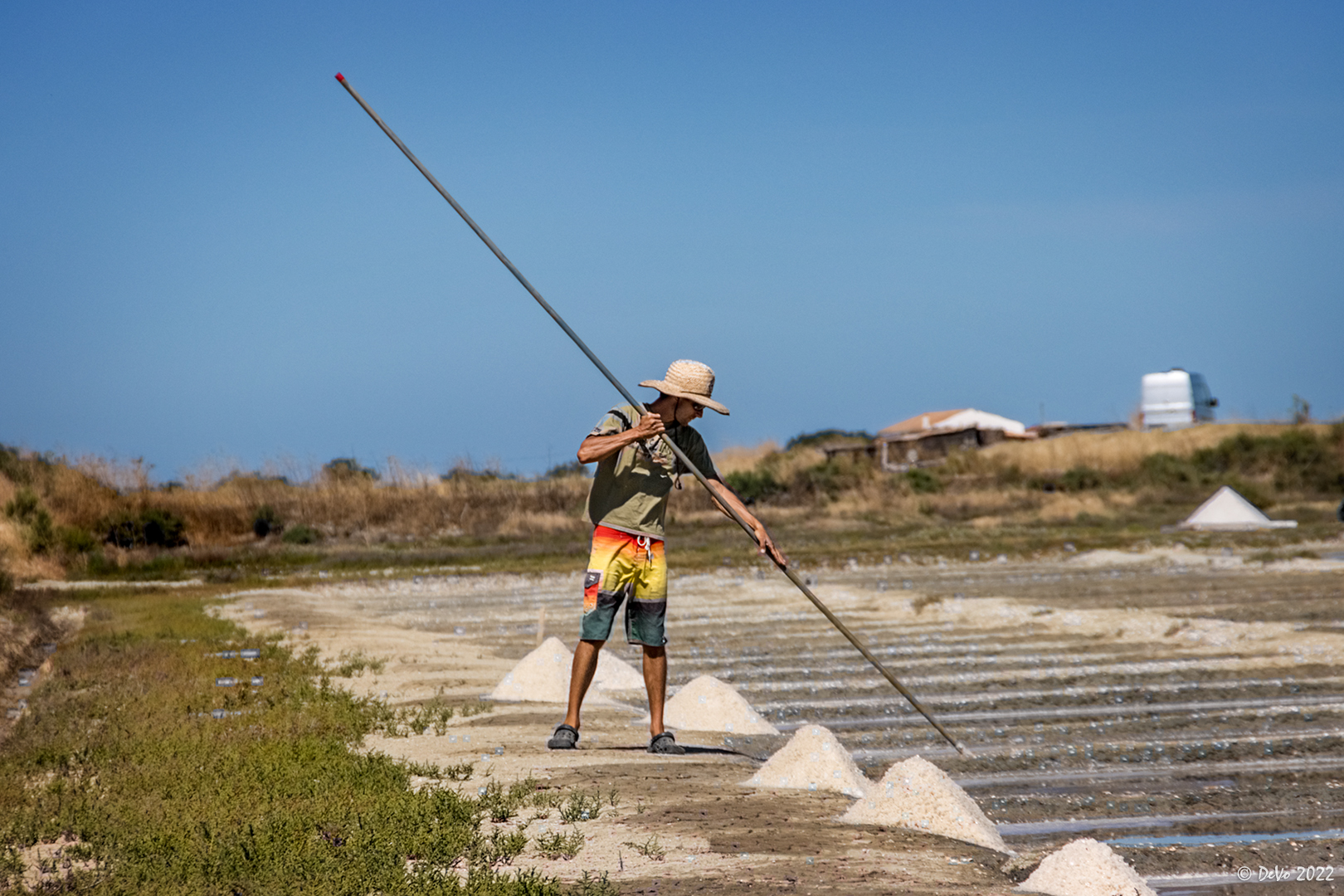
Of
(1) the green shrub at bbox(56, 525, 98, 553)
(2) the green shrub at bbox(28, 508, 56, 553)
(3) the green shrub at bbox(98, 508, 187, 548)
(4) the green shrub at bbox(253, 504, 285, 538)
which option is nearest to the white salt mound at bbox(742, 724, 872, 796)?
(2) the green shrub at bbox(28, 508, 56, 553)

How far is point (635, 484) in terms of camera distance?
7426 millimetres

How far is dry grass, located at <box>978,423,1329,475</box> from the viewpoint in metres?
49.2

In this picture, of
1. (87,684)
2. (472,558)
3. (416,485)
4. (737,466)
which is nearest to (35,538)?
(472,558)

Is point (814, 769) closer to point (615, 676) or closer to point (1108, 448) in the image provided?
point (615, 676)

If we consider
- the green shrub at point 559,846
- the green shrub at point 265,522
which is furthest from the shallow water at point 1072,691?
the green shrub at point 265,522

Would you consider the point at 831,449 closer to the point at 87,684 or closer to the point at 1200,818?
the point at 87,684

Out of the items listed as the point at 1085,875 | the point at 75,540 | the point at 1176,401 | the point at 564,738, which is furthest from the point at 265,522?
the point at 1176,401

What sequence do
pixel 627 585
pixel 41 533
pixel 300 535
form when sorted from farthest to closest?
1. pixel 300 535
2. pixel 41 533
3. pixel 627 585

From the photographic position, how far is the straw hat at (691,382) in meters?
7.34

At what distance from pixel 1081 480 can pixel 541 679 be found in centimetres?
3856

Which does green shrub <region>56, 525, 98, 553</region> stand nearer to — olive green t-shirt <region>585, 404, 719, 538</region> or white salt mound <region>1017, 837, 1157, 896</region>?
olive green t-shirt <region>585, 404, 719, 538</region>

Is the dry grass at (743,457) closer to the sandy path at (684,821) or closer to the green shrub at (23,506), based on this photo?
the green shrub at (23,506)

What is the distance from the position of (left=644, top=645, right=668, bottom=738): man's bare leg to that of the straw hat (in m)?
1.31

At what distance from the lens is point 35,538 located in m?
28.1
